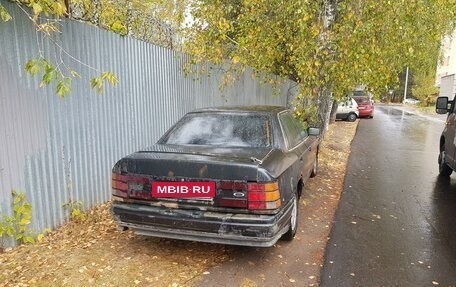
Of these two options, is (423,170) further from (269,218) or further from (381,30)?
(269,218)

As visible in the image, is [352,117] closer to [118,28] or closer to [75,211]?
[118,28]

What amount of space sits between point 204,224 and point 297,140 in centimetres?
234

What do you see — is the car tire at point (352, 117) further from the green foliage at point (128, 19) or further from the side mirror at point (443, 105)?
the green foliage at point (128, 19)

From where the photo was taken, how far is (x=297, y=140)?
17.7 ft

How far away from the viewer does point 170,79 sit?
7.06 meters

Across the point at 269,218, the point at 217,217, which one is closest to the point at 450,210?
the point at 269,218

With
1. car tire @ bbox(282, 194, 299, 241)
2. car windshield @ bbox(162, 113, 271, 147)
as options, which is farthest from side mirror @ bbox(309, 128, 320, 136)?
car tire @ bbox(282, 194, 299, 241)

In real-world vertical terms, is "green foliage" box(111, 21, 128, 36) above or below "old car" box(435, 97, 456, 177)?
above

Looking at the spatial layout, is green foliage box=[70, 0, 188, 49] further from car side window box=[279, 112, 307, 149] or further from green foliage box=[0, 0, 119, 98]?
car side window box=[279, 112, 307, 149]

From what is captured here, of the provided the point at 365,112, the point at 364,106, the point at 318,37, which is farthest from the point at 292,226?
the point at 365,112

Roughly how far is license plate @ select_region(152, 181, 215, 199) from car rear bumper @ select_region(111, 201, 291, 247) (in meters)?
0.15

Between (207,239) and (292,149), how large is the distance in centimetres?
170

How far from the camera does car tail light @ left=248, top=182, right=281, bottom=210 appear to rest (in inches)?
137

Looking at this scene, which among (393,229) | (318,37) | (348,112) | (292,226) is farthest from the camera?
(348,112)
